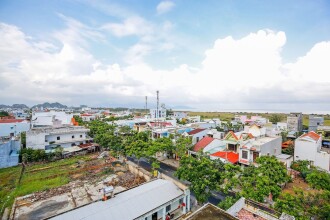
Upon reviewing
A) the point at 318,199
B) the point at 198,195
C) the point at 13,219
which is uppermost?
the point at 318,199

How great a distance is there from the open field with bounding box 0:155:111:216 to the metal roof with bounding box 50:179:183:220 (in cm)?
1262

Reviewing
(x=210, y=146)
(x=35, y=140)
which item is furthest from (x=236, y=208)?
(x=35, y=140)

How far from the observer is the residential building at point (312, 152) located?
29619 millimetres

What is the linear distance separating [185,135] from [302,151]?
2169 centimetres

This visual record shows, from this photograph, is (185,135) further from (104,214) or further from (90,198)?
(104,214)

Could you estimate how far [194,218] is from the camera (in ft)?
33.9

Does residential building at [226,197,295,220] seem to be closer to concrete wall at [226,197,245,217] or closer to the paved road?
concrete wall at [226,197,245,217]

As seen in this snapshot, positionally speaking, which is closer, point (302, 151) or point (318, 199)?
point (318, 199)

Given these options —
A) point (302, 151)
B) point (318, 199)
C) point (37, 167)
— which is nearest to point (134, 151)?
point (37, 167)

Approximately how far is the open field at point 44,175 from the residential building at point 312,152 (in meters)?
33.6

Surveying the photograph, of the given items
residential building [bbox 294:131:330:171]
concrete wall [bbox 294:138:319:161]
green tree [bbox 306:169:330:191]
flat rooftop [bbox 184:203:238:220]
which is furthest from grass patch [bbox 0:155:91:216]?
residential building [bbox 294:131:330:171]

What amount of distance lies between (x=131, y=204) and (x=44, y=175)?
68.1ft

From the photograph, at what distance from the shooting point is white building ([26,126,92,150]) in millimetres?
37375

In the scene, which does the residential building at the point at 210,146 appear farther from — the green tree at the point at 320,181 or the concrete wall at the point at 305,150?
the green tree at the point at 320,181
